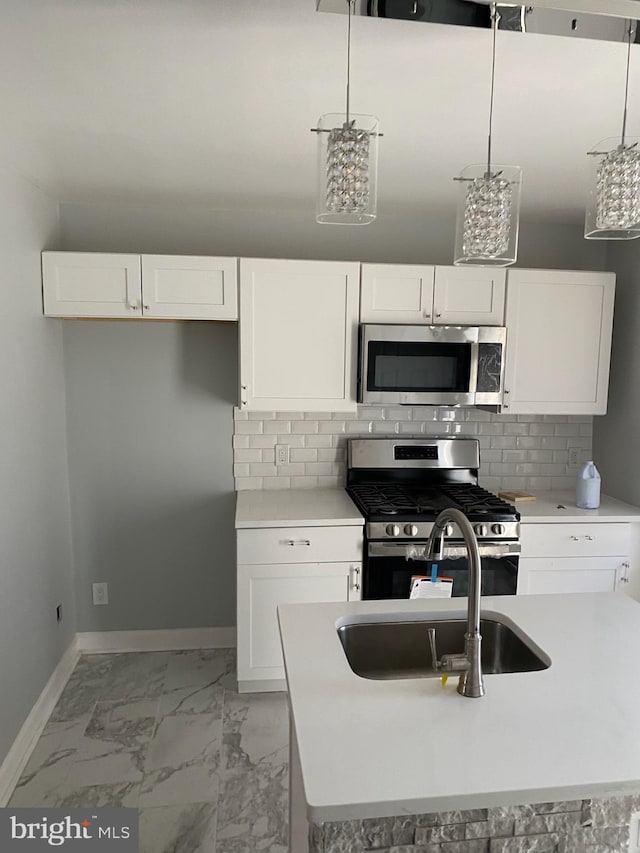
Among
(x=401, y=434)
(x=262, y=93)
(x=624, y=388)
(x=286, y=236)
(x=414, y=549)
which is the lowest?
(x=414, y=549)

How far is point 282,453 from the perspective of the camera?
142 inches

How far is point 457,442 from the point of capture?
370cm

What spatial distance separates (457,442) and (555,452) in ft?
2.06

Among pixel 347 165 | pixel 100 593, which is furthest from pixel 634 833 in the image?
pixel 100 593

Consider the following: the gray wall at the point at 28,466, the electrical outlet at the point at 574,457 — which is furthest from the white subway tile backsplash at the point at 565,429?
the gray wall at the point at 28,466

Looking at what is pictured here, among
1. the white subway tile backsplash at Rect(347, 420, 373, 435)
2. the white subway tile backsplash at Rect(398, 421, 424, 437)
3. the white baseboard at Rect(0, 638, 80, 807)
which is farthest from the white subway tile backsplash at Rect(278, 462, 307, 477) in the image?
the white baseboard at Rect(0, 638, 80, 807)

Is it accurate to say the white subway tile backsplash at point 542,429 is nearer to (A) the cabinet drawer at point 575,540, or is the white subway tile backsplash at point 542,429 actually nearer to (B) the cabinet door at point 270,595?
(A) the cabinet drawer at point 575,540

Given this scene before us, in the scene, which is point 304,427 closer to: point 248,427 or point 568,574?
point 248,427

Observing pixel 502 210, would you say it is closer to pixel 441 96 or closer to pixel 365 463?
pixel 441 96

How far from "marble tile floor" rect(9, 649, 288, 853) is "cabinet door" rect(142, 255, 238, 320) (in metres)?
1.89

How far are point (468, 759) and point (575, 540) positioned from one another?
89.3 inches

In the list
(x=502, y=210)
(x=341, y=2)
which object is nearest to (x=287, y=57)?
(x=341, y=2)

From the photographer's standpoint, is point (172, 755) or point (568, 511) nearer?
point (172, 755)

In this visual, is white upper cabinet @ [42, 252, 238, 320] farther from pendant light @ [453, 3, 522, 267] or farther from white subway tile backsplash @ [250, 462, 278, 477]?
pendant light @ [453, 3, 522, 267]
